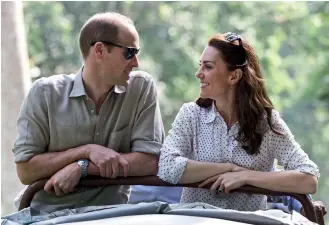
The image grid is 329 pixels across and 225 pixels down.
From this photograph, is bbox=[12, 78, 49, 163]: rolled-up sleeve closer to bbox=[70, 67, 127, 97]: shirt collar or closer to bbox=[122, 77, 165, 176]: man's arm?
bbox=[70, 67, 127, 97]: shirt collar

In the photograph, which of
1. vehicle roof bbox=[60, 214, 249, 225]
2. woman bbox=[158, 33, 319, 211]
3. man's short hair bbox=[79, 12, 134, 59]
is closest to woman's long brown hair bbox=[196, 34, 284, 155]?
woman bbox=[158, 33, 319, 211]

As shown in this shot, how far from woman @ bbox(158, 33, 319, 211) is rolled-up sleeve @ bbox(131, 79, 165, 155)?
0.06m

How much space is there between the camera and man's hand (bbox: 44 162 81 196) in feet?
9.29

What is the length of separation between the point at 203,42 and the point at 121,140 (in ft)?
24.2

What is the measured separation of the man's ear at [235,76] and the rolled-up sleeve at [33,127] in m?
0.73

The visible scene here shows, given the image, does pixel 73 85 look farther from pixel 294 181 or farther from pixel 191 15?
pixel 191 15

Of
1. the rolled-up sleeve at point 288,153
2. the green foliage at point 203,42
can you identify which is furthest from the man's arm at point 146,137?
the green foliage at point 203,42

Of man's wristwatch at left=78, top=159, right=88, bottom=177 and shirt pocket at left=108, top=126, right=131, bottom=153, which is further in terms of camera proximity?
shirt pocket at left=108, top=126, right=131, bottom=153

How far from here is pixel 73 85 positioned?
3006 mm

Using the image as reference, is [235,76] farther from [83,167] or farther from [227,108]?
[83,167]

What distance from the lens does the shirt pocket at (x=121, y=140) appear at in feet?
9.74

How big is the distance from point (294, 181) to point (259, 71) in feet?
1.68

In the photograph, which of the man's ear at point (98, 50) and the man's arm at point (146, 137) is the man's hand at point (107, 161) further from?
the man's ear at point (98, 50)

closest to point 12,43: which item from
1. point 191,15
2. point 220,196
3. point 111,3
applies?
point 220,196
